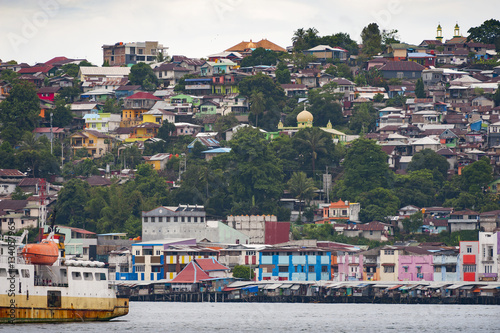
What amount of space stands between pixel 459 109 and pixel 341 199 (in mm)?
32745

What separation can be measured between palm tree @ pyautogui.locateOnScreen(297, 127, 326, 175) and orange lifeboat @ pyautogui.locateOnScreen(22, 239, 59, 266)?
225 feet

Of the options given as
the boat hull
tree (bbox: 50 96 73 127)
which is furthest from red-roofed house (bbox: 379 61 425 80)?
the boat hull

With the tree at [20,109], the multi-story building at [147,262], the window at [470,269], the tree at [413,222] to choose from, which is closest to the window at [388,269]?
the window at [470,269]

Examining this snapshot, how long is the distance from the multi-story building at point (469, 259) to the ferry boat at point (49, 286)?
1697 inches

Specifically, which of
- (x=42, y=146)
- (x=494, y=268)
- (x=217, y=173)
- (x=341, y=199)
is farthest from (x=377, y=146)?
(x=42, y=146)

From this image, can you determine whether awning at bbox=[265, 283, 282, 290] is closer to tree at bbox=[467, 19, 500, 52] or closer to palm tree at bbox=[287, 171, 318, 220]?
palm tree at bbox=[287, 171, 318, 220]

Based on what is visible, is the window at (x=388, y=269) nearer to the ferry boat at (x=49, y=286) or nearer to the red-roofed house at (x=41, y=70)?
the ferry boat at (x=49, y=286)

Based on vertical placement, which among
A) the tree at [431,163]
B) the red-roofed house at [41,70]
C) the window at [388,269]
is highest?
the red-roofed house at [41,70]

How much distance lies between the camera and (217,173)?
122m

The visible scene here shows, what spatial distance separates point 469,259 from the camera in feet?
327

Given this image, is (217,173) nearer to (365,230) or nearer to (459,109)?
(365,230)

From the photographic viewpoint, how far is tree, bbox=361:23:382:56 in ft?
557

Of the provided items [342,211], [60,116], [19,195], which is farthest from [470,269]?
[60,116]

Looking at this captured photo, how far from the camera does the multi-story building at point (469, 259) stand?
9931 centimetres
